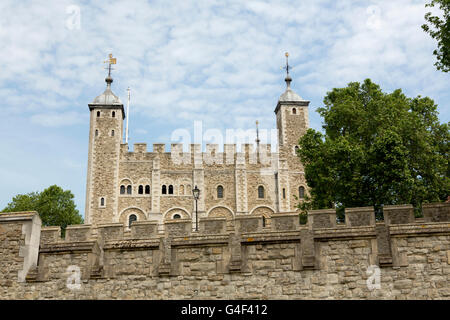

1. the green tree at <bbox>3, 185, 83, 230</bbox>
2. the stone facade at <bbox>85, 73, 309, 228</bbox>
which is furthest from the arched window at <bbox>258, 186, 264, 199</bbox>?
the green tree at <bbox>3, 185, 83, 230</bbox>

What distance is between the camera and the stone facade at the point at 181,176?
46.8 m

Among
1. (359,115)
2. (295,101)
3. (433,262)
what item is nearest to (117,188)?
(295,101)

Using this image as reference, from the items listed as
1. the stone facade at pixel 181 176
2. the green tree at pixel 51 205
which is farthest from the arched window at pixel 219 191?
the green tree at pixel 51 205

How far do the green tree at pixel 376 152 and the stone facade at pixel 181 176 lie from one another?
71.0 ft

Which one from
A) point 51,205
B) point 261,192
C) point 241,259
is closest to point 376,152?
point 241,259

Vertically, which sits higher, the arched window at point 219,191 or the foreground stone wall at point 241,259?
the arched window at point 219,191

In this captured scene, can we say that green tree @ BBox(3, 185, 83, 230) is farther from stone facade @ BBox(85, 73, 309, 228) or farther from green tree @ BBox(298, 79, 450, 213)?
green tree @ BBox(298, 79, 450, 213)

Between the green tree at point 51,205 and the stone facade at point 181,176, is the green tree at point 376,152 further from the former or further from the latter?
the green tree at point 51,205

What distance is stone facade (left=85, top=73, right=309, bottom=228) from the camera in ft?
153

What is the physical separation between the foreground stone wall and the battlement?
38019 millimetres

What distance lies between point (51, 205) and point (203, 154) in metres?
15.4

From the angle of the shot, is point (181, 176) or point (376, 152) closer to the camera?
point (376, 152)

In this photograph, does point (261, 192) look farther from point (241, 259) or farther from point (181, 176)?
point (241, 259)

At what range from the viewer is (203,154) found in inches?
1928
